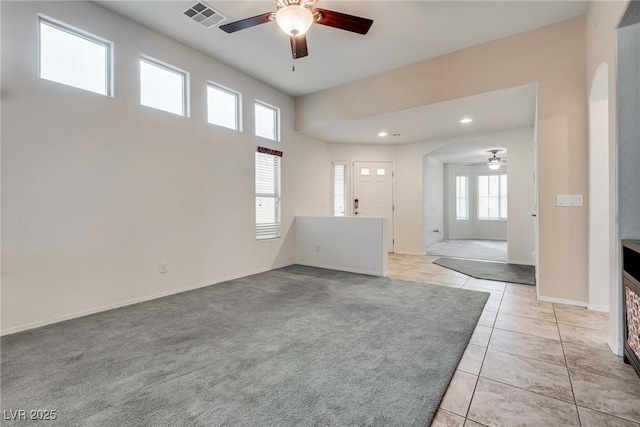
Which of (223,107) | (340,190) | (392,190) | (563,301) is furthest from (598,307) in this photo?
(223,107)

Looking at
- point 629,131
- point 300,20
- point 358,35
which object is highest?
point 358,35

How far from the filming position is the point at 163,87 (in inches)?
142

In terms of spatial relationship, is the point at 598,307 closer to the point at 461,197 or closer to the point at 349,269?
the point at 349,269

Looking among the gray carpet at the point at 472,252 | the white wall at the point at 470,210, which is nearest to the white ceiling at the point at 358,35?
the gray carpet at the point at 472,252

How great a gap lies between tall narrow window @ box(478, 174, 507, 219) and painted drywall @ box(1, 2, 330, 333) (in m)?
8.03

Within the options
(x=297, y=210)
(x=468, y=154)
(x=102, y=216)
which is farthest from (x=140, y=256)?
(x=468, y=154)

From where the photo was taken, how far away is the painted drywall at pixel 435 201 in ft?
26.0

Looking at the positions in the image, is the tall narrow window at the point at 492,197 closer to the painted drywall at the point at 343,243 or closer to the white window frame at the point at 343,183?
the white window frame at the point at 343,183

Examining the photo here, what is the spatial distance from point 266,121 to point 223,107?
0.87m

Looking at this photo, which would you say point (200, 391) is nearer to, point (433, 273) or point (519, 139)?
point (433, 273)

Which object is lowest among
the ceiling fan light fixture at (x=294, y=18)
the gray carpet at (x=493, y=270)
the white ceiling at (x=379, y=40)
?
the gray carpet at (x=493, y=270)

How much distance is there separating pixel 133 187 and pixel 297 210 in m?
2.89

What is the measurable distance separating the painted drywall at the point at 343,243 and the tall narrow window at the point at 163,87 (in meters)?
2.75

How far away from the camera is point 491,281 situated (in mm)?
4156
